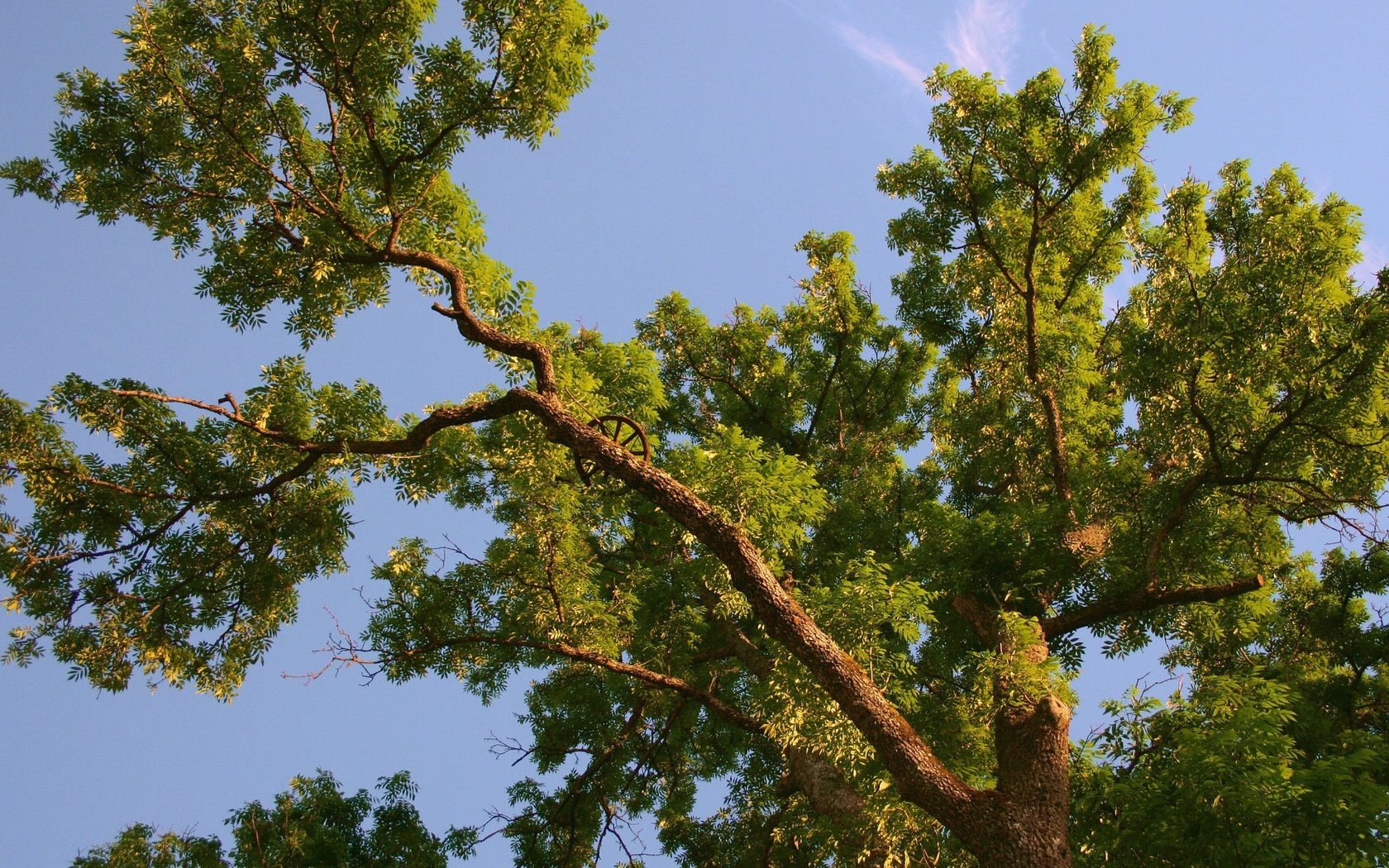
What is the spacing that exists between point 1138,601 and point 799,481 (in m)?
3.48

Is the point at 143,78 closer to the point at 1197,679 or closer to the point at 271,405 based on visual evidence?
the point at 271,405

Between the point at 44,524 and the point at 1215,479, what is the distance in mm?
10351

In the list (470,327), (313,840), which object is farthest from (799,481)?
(313,840)

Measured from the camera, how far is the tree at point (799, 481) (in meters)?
6.86

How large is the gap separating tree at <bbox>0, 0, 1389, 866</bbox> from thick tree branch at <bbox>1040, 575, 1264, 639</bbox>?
0.11ft

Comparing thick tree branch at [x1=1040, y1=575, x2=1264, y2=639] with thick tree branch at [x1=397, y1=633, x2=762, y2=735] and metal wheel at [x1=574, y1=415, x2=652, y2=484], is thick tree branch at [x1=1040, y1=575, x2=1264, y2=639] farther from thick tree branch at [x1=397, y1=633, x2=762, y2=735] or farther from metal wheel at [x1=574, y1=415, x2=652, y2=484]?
metal wheel at [x1=574, y1=415, x2=652, y2=484]

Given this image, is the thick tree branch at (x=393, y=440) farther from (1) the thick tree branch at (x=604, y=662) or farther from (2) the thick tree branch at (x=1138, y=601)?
(2) the thick tree branch at (x=1138, y=601)

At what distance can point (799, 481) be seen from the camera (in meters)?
7.97

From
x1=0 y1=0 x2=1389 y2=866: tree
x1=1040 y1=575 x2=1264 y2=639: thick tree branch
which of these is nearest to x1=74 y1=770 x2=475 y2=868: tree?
x1=0 y1=0 x2=1389 y2=866: tree

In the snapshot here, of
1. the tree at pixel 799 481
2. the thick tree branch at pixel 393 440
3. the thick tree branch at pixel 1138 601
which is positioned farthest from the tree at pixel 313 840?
the thick tree branch at pixel 1138 601

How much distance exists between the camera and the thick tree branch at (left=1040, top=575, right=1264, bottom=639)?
7980 mm

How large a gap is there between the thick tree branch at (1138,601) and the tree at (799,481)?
0.03 meters

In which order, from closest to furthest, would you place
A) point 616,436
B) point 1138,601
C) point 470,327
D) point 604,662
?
point 616,436 < point 470,327 < point 1138,601 < point 604,662

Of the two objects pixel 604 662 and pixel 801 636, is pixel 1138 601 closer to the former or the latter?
pixel 801 636
